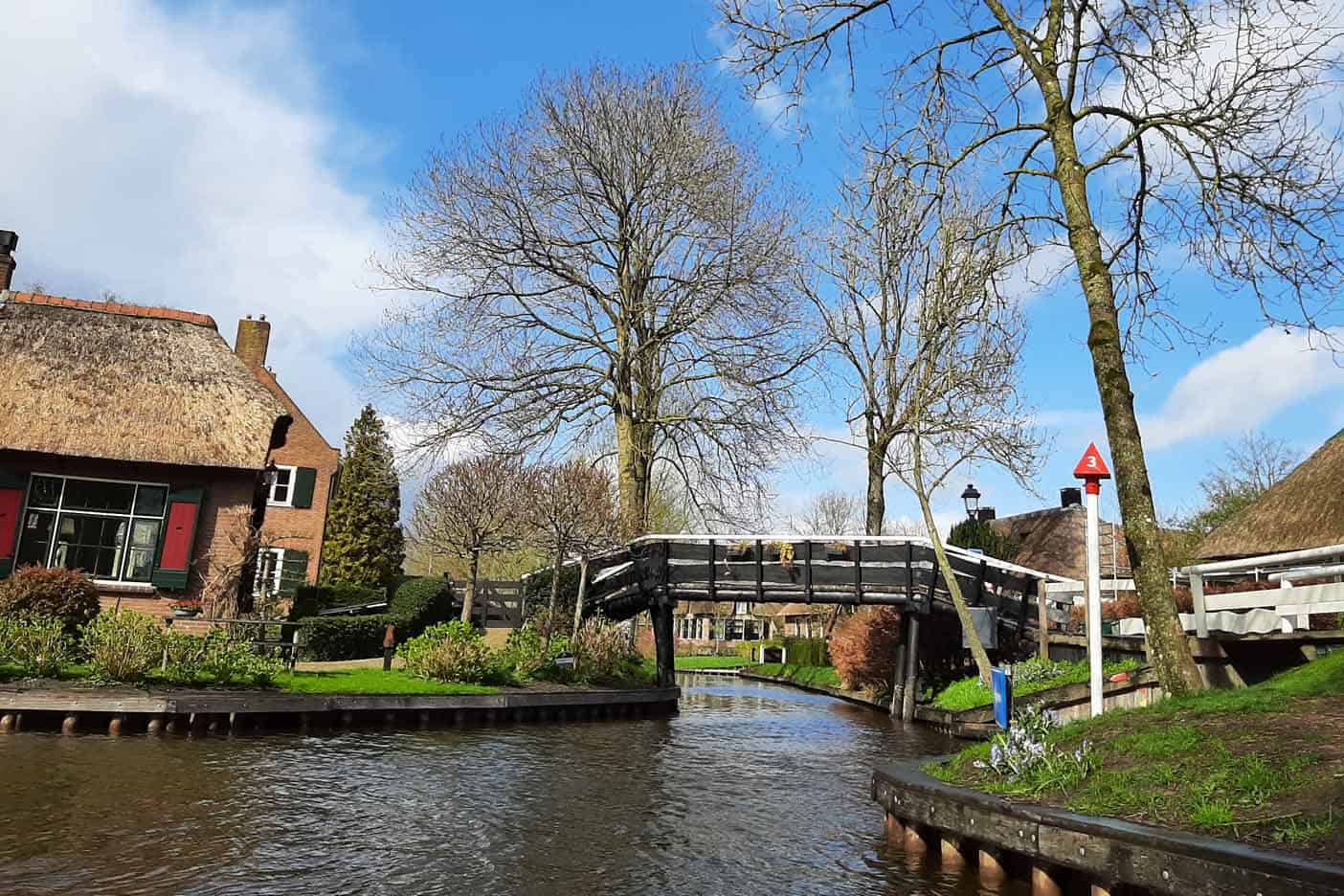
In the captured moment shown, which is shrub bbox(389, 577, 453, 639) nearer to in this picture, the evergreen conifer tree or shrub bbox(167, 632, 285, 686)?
shrub bbox(167, 632, 285, 686)

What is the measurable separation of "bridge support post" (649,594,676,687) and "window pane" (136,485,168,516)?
978cm

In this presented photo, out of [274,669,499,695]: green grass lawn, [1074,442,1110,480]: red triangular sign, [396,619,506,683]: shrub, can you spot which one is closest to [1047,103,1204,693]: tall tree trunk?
[1074,442,1110,480]: red triangular sign

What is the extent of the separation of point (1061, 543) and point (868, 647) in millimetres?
16329

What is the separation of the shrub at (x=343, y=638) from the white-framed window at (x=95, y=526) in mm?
3104

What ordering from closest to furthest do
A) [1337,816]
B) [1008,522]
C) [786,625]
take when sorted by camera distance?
1. [1337,816]
2. [1008,522]
3. [786,625]

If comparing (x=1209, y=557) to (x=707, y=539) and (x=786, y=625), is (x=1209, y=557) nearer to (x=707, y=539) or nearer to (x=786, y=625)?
(x=707, y=539)

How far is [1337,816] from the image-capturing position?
16.0 ft

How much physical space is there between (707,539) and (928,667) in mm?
5832

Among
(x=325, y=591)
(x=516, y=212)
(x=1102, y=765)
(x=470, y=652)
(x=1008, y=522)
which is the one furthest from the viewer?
(x=1008, y=522)

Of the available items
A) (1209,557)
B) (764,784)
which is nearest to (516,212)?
(764,784)

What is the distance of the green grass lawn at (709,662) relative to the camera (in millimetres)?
48344

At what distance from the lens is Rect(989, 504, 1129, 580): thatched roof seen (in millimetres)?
36281

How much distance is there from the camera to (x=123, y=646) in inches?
495

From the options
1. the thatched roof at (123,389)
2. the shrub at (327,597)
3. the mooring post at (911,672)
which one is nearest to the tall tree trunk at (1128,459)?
the mooring post at (911,672)
